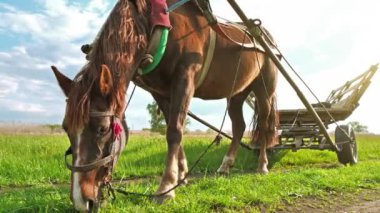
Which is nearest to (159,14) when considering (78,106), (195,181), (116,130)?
(116,130)

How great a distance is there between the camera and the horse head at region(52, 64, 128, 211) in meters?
2.92

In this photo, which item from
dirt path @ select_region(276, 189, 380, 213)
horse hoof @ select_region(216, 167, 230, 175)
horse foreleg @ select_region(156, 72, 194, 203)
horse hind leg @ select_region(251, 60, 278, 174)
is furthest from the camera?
horse hind leg @ select_region(251, 60, 278, 174)

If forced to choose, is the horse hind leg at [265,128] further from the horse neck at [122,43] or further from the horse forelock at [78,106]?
the horse forelock at [78,106]

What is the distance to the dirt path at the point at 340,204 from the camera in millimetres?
4289

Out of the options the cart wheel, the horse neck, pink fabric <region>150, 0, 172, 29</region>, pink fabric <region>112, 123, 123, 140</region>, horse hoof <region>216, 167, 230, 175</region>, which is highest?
pink fabric <region>150, 0, 172, 29</region>

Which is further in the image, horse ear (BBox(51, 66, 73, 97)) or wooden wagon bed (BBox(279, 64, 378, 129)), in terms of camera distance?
wooden wagon bed (BBox(279, 64, 378, 129))

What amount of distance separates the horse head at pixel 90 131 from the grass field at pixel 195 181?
0.49 metres

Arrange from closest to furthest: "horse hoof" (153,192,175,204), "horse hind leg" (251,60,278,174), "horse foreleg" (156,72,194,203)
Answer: "horse hoof" (153,192,175,204), "horse foreleg" (156,72,194,203), "horse hind leg" (251,60,278,174)

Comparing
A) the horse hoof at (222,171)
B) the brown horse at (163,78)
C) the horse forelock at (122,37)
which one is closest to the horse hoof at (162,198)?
the brown horse at (163,78)

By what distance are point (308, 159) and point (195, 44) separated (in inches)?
229

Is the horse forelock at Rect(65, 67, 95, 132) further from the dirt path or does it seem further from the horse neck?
the dirt path

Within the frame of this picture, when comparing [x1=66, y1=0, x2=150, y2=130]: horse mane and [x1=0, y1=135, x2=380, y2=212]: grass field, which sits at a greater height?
[x1=66, y1=0, x2=150, y2=130]: horse mane

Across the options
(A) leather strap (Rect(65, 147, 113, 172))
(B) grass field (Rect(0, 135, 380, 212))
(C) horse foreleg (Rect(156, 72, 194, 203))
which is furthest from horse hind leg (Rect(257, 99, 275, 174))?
(A) leather strap (Rect(65, 147, 113, 172))

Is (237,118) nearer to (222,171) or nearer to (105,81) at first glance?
(222,171)
